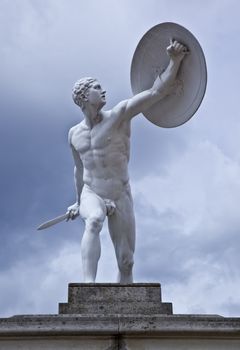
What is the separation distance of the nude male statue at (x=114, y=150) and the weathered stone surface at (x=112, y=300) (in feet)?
3.45

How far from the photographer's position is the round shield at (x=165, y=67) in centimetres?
968

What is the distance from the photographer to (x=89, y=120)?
10.0m

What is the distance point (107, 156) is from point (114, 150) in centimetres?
13

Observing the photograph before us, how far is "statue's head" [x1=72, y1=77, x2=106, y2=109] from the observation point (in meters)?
9.88

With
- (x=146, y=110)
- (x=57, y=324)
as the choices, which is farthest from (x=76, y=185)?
(x=57, y=324)

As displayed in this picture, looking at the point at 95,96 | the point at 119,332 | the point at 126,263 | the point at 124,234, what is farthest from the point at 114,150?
the point at 119,332

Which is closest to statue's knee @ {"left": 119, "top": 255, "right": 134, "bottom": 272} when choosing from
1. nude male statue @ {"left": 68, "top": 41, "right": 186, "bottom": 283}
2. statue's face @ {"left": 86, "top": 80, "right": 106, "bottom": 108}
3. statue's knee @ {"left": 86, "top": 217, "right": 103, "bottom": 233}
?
nude male statue @ {"left": 68, "top": 41, "right": 186, "bottom": 283}

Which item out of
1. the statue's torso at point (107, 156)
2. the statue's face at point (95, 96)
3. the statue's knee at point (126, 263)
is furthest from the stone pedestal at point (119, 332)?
the statue's face at point (95, 96)

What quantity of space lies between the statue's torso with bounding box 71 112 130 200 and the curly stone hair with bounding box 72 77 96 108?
1.43 ft

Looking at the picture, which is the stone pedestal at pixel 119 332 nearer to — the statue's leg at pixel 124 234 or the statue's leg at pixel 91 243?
the statue's leg at pixel 91 243

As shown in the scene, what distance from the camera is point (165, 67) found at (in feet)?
32.8

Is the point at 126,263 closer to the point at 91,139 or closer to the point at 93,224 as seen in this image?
the point at 93,224

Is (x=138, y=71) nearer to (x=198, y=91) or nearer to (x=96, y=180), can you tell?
(x=198, y=91)

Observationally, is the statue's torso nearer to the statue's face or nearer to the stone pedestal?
the statue's face
